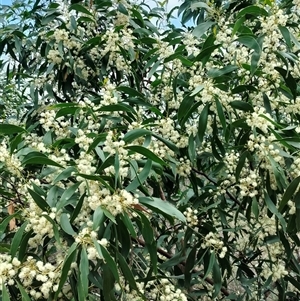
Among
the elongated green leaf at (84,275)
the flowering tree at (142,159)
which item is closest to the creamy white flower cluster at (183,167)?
the flowering tree at (142,159)

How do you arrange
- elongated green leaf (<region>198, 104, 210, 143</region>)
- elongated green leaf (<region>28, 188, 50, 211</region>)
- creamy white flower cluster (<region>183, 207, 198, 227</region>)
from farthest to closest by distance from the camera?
creamy white flower cluster (<region>183, 207, 198, 227</region>) → elongated green leaf (<region>198, 104, 210, 143</region>) → elongated green leaf (<region>28, 188, 50, 211</region>)

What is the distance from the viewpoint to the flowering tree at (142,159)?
1.07m

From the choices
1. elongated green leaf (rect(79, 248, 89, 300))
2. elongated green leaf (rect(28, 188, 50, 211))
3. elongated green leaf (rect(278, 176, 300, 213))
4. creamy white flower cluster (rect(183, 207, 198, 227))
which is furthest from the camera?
creamy white flower cluster (rect(183, 207, 198, 227))

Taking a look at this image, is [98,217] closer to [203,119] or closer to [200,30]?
[203,119]

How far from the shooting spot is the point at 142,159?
132 cm

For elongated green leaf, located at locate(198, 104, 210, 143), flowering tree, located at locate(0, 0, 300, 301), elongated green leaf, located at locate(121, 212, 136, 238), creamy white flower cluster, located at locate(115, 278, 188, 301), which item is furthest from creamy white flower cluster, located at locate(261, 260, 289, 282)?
elongated green leaf, located at locate(121, 212, 136, 238)

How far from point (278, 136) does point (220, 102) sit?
0.75 feet

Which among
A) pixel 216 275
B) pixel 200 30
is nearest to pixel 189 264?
pixel 216 275

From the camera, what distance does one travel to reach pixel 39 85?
223 cm

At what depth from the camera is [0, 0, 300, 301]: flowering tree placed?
3.50ft

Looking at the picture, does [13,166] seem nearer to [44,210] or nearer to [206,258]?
[44,210]

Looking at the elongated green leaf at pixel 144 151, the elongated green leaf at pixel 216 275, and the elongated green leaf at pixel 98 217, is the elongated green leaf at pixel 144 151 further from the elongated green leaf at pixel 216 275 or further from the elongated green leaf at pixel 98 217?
the elongated green leaf at pixel 216 275

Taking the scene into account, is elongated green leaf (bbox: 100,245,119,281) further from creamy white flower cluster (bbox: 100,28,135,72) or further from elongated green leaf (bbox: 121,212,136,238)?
creamy white flower cluster (bbox: 100,28,135,72)

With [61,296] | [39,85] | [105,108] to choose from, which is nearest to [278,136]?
[105,108]
